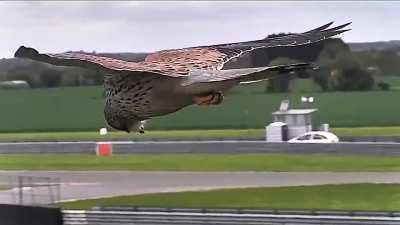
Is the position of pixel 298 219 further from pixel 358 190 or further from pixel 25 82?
pixel 25 82

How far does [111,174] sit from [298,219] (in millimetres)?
6781

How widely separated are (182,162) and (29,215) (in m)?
5.91

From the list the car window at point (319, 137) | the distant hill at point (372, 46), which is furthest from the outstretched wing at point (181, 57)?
the car window at point (319, 137)

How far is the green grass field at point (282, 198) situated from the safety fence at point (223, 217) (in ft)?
5.66

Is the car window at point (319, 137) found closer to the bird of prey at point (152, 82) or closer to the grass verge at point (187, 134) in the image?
the grass verge at point (187, 134)

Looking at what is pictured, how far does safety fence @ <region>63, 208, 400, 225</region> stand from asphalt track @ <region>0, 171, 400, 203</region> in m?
2.33

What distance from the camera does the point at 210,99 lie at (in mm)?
2443

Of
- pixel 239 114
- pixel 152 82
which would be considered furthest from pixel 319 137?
pixel 152 82

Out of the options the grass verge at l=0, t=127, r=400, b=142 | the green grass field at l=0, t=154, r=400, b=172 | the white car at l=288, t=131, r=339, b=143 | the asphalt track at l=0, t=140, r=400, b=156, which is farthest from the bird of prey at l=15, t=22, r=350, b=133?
the white car at l=288, t=131, r=339, b=143

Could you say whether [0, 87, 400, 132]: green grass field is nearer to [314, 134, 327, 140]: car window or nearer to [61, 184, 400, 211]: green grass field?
[314, 134, 327, 140]: car window

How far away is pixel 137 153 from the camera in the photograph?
52.6ft

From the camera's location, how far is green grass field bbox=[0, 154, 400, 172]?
48.2 ft

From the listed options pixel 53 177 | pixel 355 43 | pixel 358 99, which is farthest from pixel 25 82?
pixel 53 177

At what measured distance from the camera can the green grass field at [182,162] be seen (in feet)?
48.2
